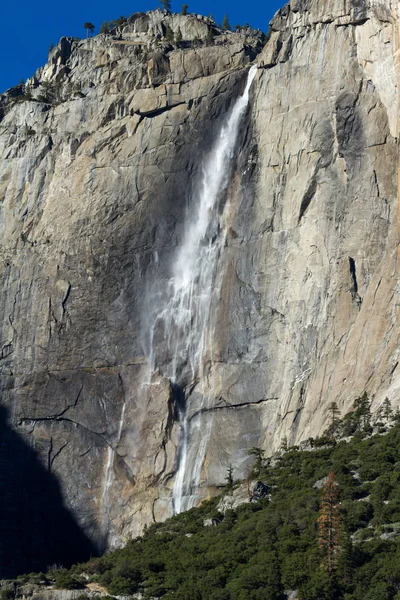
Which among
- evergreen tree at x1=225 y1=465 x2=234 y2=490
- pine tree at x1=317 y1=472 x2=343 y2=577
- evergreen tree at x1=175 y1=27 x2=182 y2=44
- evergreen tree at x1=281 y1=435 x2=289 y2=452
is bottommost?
pine tree at x1=317 y1=472 x2=343 y2=577

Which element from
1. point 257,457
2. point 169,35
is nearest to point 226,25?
point 169,35

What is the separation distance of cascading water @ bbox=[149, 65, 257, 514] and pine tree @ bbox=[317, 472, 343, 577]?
24.9 m

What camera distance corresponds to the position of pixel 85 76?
328 ft

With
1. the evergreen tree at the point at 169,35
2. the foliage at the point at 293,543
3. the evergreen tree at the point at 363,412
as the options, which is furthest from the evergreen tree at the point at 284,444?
the evergreen tree at the point at 169,35

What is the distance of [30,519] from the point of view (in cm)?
9019

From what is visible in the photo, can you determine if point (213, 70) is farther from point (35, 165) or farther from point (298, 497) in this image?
point (298, 497)

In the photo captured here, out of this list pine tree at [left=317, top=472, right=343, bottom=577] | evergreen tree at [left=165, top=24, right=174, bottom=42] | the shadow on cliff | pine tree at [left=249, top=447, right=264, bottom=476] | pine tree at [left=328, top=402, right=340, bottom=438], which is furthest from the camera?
evergreen tree at [left=165, top=24, right=174, bottom=42]

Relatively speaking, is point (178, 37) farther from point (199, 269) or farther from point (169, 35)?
point (199, 269)

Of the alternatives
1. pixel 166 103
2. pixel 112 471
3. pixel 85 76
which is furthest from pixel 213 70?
pixel 112 471

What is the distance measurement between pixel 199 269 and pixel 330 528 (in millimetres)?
30360

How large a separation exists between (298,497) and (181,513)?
11.5 metres

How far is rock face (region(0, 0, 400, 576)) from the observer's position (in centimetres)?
8331

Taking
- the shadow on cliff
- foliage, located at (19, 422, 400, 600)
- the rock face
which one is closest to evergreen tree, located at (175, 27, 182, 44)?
the rock face

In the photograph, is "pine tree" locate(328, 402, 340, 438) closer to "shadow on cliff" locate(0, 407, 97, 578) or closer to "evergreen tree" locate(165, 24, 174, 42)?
"shadow on cliff" locate(0, 407, 97, 578)
